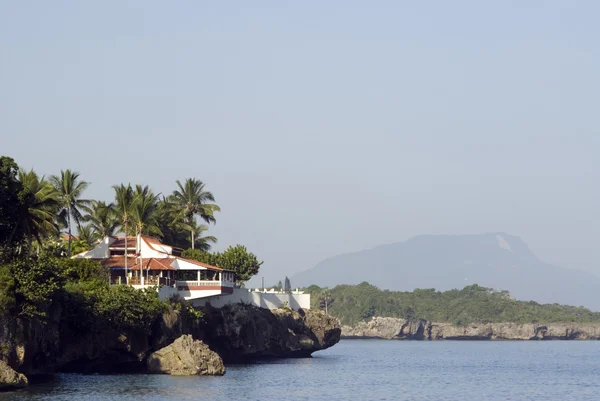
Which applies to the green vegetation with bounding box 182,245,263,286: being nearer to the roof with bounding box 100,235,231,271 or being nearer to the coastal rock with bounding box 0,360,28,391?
the roof with bounding box 100,235,231,271

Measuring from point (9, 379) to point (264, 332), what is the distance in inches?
1744

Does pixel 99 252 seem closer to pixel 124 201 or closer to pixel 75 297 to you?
pixel 124 201

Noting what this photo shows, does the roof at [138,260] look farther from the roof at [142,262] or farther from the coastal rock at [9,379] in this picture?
the coastal rock at [9,379]

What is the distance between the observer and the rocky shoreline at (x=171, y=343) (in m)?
66.4

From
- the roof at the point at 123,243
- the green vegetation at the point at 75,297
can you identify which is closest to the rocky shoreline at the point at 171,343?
the green vegetation at the point at 75,297

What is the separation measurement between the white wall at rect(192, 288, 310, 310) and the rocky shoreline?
116cm

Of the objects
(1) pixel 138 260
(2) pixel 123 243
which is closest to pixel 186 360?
(1) pixel 138 260

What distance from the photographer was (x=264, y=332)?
10344 cm

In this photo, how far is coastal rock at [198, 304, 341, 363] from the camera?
319 ft

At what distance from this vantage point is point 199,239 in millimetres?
127688

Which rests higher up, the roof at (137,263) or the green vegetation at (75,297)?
the roof at (137,263)

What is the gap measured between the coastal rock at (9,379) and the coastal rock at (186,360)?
16517 mm

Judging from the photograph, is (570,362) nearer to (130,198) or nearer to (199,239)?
(199,239)

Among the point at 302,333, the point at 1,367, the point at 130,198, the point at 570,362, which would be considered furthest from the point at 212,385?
the point at 570,362
